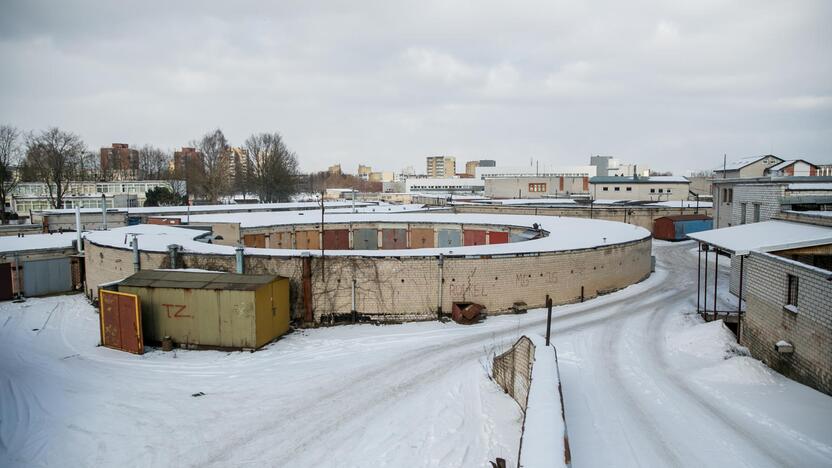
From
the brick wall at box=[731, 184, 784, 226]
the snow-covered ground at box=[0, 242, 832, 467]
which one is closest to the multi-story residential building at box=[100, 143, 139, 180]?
the snow-covered ground at box=[0, 242, 832, 467]

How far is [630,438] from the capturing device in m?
10.3

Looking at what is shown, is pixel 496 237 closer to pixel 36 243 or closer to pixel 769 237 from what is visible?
pixel 769 237

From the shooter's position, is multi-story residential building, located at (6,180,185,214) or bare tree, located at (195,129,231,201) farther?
bare tree, located at (195,129,231,201)

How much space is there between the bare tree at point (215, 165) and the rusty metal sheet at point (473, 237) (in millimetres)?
53124

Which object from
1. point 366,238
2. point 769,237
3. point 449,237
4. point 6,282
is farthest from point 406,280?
point 6,282

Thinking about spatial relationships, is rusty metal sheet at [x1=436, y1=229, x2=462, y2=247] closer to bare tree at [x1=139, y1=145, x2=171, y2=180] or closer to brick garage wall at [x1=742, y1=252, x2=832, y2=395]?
brick garage wall at [x1=742, y1=252, x2=832, y2=395]

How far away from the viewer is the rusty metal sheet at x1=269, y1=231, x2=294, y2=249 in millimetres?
33031

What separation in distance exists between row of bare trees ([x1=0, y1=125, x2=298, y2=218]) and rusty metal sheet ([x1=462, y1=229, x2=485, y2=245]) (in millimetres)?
50653

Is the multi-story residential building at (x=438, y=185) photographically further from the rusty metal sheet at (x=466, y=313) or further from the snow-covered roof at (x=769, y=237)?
the rusty metal sheet at (x=466, y=313)

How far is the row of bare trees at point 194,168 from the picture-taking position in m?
61.2

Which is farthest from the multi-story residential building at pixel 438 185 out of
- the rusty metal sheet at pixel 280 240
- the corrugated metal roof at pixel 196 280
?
the corrugated metal roof at pixel 196 280

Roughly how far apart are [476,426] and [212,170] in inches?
2995

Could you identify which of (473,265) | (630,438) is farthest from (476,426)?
(473,265)

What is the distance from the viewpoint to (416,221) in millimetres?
34281
